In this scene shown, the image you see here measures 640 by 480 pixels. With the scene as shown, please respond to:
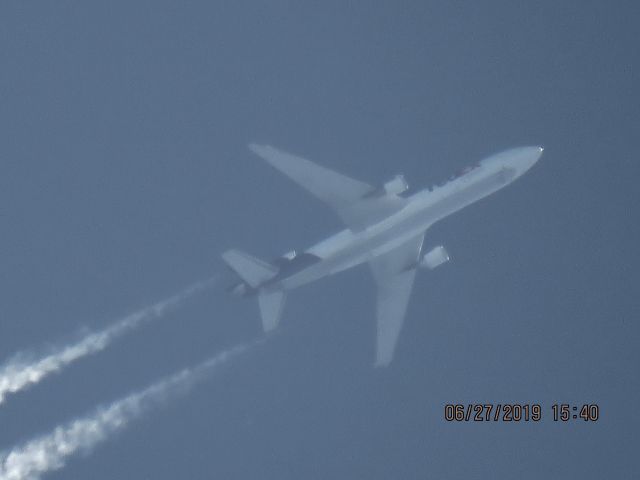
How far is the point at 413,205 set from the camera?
5850 centimetres

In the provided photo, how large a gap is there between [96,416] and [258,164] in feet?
63.4

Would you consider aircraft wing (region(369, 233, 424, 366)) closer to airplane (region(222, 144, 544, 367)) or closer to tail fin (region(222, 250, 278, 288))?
airplane (region(222, 144, 544, 367))

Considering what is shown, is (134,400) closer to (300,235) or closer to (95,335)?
(95,335)

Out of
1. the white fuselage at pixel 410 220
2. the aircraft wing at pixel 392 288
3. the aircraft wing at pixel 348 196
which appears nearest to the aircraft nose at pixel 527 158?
the white fuselage at pixel 410 220

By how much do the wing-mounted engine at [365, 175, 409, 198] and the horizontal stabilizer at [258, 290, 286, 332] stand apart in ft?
27.0

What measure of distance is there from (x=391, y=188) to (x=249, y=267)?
9.76 meters

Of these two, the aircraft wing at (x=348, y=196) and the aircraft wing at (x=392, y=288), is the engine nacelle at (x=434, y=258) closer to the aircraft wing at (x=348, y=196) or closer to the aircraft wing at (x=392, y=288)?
the aircraft wing at (x=392, y=288)

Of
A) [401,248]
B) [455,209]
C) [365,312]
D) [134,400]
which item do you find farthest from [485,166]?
[134,400]

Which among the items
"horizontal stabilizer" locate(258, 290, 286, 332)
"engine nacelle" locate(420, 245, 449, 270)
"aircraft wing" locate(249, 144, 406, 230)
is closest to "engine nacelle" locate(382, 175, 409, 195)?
"aircraft wing" locate(249, 144, 406, 230)

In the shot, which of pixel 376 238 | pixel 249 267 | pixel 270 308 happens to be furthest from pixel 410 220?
pixel 249 267

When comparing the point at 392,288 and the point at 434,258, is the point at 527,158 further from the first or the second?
the point at 392,288

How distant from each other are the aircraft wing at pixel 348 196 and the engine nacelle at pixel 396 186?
14.1 inches

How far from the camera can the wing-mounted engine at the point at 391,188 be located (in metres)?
57.2

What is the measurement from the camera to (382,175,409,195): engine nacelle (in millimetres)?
57281
